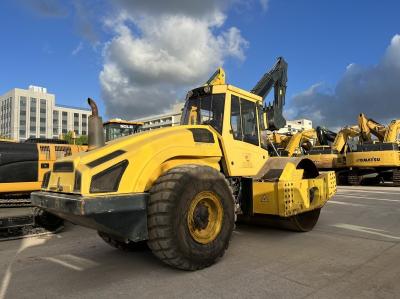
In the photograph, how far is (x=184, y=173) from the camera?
4680 millimetres

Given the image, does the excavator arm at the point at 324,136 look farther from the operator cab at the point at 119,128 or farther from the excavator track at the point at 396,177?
the operator cab at the point at 119,128

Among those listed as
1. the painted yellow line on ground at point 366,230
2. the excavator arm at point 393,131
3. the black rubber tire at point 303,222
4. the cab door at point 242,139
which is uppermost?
the excavator arm at point 393,131

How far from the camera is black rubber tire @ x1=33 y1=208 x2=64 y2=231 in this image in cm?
747

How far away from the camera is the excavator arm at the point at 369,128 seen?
22.0m

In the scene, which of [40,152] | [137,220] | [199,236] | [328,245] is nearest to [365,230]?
[328,245]

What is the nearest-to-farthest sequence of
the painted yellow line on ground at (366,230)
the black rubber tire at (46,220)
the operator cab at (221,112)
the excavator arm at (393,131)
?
the operator cab at (221,112) < the painted yellow line on ground at (366,230) < the black rubber tire at (46,220) < the excavator arm at (393,131)

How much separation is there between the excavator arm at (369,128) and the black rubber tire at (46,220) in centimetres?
1881

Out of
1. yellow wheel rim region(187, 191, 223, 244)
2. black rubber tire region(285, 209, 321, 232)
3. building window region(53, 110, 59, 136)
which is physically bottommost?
black rubber tire region(285, 209, 321, 232)

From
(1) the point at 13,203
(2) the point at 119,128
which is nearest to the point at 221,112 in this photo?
(1) the point at 13,203

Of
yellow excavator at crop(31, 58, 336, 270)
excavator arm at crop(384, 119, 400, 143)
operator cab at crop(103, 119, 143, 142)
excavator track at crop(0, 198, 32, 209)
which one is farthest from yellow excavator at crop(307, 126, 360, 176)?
excavator track at crop(0, 198, 32, 209)

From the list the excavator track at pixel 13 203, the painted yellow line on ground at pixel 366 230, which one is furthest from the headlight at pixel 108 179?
the painted yellow line on ground at pixel 366 230

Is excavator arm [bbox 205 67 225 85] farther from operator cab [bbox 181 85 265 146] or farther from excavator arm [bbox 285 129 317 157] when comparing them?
excavator arm [bbox 285 129 317 157]

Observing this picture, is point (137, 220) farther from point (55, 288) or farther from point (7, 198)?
point (7, 198)

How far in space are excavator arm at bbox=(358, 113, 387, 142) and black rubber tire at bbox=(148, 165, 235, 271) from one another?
63.6 ft
